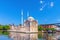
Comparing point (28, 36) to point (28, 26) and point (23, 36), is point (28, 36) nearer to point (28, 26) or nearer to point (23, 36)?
point (23, 36)

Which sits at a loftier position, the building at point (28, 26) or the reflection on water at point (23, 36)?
the building at point (28, 26)

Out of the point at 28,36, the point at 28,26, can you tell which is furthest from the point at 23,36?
the point at 28,26

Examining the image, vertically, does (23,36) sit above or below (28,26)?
below

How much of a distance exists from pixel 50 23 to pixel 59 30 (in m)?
0.24

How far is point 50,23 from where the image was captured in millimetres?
3627

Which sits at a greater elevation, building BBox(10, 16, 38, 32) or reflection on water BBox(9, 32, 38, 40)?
building BBox(10, 16, 38, 32)

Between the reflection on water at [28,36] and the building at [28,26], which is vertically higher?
the building at [28,26]

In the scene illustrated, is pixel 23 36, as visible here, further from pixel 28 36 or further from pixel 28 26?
pixel 28 26

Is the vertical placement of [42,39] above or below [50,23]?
below

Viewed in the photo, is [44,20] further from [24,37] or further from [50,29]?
[24,37]

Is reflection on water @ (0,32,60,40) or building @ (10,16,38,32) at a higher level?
building @ (10,16,38,32)

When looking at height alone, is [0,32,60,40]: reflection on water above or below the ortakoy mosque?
below

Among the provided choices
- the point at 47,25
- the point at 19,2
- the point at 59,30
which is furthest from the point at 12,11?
the point at 59,30

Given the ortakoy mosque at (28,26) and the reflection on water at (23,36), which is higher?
the ortakoy mosque at (28,26)
